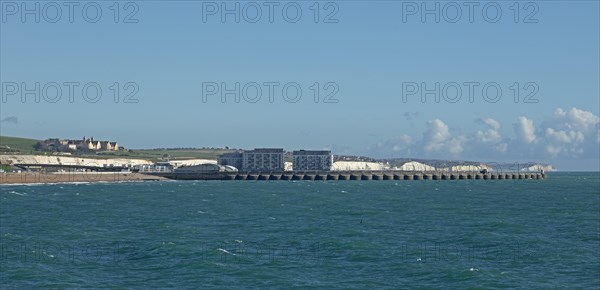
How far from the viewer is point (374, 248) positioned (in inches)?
2346

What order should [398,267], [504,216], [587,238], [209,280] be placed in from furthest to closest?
[504,216], [587,238], [398,267], [209,280]

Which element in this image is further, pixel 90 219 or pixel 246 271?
pixel 90 219

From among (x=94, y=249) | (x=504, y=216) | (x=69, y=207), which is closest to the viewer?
(x=94, y=249)

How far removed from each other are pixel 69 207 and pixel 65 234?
37.3m

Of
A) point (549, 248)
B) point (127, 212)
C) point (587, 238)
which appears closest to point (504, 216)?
point (587, 238)

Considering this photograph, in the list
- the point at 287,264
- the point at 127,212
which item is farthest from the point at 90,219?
the point at 287,264

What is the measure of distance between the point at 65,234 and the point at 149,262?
19749mm

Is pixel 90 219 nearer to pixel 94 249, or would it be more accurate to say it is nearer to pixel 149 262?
pixel 94 249

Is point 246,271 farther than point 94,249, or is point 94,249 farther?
point 94,249

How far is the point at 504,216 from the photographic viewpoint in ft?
303

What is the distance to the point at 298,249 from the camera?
194 ft

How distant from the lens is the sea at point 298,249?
154ft

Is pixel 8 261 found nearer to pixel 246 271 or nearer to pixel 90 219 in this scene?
pixel 246 271

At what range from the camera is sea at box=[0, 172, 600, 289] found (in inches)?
1845
